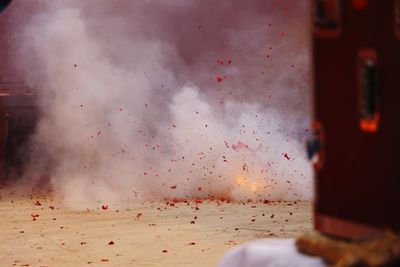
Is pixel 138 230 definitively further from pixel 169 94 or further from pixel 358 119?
pixel 358 119

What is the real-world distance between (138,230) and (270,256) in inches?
233

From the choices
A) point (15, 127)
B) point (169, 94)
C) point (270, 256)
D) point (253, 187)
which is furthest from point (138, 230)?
point (270, 256)

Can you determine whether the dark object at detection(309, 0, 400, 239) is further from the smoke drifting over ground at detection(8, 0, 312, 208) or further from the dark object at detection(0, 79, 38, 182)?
the dark object at detection(0, 79, 38, 182)

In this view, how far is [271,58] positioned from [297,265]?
32.5 feet

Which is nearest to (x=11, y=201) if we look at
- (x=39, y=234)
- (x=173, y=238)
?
(x=39, y=234)

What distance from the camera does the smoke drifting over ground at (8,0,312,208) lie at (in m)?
10.5

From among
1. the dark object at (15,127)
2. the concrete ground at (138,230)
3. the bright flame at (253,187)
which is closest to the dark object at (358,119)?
the concrete ground at (138,230)

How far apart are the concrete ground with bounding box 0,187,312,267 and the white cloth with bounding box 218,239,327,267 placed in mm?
4102

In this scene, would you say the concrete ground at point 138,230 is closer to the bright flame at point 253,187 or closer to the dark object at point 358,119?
the bright flame at point 253,187

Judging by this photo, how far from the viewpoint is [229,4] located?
11695mm

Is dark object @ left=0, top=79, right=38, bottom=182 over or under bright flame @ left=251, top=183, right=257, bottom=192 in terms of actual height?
over

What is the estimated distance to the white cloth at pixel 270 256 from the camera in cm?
164

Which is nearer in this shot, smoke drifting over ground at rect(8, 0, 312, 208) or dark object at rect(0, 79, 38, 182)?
smoke drifting over ground at rect(8, 0, 312, 208)

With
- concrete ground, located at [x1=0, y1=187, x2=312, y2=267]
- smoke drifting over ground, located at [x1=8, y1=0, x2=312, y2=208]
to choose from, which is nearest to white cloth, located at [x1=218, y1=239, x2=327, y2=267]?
concrete ground, located at [x1=0, y1=187, x2=312, y2=267]
